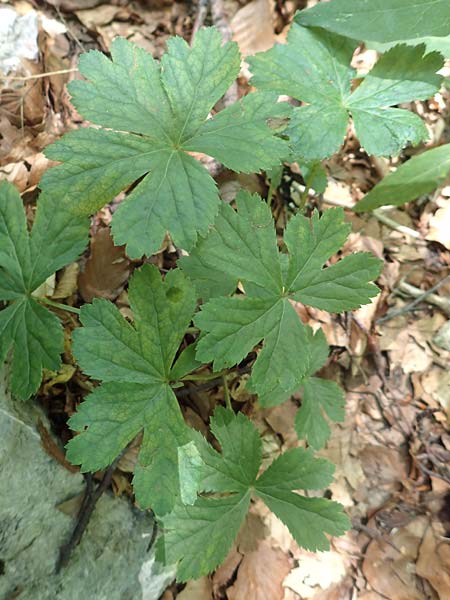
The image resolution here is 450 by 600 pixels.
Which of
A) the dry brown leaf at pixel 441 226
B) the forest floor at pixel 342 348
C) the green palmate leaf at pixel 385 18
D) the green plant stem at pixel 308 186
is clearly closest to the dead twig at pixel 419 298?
the forest floor at pixel 342 348

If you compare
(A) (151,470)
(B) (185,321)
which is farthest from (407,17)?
(A) (151,470)

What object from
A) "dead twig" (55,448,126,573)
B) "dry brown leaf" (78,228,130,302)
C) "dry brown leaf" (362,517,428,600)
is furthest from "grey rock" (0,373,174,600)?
"dry brown leaf" (362,517,428,600)

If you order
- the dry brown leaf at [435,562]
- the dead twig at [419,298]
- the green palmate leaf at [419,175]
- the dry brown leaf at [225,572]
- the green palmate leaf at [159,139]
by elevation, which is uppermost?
the green palmate leaf at [159,139]

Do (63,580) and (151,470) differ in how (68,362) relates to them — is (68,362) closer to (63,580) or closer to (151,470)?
(151,470)

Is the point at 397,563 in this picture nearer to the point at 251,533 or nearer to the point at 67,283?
the point at 251,533

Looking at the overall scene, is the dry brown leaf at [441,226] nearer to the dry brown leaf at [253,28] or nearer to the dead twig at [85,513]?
the dry brown leaf at [253,28]

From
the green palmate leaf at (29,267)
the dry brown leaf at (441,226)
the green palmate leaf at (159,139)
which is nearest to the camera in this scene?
the green palmate leaf at (159,139)

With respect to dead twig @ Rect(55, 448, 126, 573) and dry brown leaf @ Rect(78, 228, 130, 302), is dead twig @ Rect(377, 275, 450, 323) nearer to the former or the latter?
dry brown leaf @ Rect(78, 228, 130, 302)
